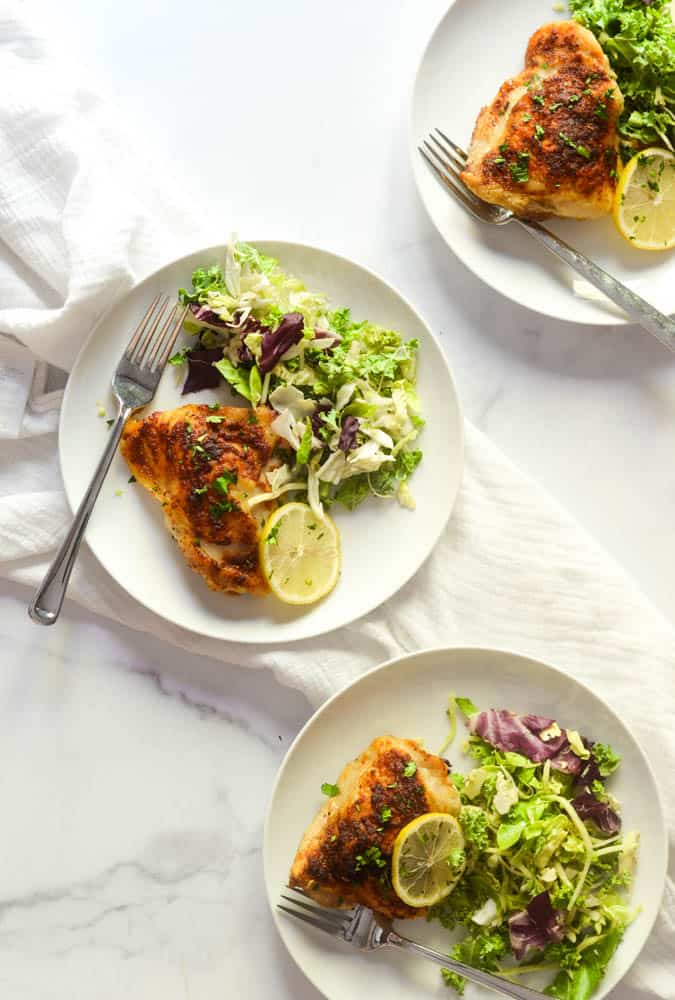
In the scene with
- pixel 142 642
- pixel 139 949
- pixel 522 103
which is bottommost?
pixel 139 949

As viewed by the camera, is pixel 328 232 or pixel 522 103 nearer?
pixel 522 103

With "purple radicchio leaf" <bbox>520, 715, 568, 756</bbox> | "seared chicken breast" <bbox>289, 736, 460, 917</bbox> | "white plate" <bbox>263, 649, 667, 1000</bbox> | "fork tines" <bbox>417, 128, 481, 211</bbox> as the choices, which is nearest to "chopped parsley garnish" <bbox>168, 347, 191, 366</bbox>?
"fork tines" <bbox>417, 128, 481, 211</bbox>

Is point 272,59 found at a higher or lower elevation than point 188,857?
higher

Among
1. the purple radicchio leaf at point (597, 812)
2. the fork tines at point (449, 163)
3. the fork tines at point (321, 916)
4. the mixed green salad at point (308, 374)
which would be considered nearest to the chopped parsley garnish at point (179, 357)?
the mixed green salad at point (308, 374)

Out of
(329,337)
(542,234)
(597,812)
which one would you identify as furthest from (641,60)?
(597,812)

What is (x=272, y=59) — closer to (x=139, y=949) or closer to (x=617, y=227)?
(x=617, y=227)

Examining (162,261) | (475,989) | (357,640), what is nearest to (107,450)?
(162,261)

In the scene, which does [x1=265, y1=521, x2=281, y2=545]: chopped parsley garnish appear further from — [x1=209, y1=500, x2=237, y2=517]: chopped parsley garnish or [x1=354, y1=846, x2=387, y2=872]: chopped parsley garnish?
[x1=354, y1=846, x2=387, y2=872]: chopped parsley garnish

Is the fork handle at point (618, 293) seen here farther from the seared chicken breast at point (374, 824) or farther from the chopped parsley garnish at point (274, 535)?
the seared chicken breast at point (374, 824)
